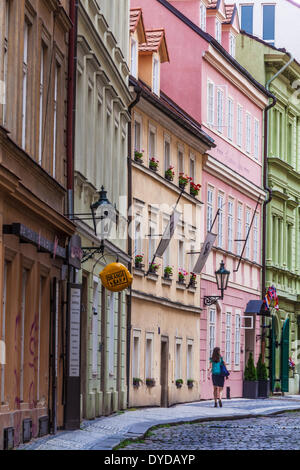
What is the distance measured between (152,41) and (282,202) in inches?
580

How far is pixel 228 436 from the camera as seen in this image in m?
21.9

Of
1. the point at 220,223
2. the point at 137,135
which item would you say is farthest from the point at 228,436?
the point at 220,223

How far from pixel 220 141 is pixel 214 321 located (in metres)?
5.92

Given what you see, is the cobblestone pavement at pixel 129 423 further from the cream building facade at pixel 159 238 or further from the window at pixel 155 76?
the window at pixel 155 76

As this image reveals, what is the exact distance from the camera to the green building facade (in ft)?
162

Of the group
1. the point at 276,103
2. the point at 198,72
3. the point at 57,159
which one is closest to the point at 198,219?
the point at 198,72

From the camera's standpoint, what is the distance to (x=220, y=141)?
143 feet

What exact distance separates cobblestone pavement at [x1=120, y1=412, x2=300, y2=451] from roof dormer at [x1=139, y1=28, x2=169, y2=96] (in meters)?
12.4

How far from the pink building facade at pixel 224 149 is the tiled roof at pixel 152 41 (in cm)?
334

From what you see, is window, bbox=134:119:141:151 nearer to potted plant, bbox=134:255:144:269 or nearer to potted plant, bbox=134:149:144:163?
potted plant, bbox=134:149:144:163

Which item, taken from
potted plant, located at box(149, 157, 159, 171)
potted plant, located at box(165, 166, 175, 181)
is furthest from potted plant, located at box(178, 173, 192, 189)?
potted plant, located at box(149, 157, 159, 171)

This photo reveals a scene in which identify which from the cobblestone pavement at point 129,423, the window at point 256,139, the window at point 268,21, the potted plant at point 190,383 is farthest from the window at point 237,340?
the window at point 268,21

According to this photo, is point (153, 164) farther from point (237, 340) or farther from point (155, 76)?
point (237, 340)

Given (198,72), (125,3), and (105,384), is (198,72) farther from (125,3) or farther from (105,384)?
(105,384)
